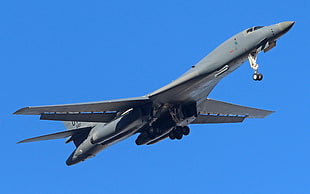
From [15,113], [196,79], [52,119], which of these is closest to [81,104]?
[52,119]

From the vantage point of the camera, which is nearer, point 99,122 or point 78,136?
point 99,122

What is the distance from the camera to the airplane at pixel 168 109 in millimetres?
31828

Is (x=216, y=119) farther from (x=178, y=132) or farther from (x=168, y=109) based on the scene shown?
(x=168, y=109)

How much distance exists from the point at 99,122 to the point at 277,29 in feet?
39.3

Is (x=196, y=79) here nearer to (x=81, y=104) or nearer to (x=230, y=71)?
(x=230, y=71)

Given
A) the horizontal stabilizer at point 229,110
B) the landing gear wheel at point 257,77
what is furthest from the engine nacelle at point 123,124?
the landing gear wheel at point 257,77

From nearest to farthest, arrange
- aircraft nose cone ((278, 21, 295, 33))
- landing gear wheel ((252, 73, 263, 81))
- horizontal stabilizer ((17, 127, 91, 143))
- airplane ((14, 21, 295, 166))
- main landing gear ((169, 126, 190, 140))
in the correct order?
aircraft nose cone ((278, 21, 295, 33))
landing gear wheel ((252, 73, 263, 81))
airplane ((14, 21, 295, 166))
horizontal stabilizer ((17, 127, 91, 143))
main landing gear ((169, 126, 190, 140))

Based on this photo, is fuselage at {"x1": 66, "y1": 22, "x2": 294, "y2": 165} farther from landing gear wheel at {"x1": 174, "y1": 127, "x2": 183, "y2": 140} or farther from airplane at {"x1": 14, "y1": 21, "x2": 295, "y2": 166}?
landing gear wheel at {"x1": 174, "y1": 127, "x2": 183, "y2": 140}

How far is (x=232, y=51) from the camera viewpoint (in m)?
32.0

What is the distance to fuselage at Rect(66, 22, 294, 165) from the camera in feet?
103

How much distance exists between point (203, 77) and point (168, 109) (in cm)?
398

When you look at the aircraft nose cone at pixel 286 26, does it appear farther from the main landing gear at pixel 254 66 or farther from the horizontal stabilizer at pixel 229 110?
the horizontal stabilizer at pixel 229 110

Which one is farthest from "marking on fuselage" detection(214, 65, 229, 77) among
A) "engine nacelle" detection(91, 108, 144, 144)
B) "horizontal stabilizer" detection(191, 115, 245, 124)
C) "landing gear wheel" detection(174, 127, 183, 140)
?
"horizontal stabilizer" detection(191, 115, 245, 124)

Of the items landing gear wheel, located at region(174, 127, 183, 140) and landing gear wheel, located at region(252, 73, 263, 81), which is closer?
landing gear wheel, located at region(252, 73, 263, 81)
